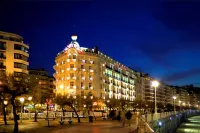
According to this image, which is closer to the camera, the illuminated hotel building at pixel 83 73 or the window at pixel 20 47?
the window at pixel 20 47

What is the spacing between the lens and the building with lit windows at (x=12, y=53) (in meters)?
98.1

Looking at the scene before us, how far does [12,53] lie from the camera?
99812 millimetres

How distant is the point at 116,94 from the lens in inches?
5837

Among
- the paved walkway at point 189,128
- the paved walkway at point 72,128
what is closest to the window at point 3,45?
the paved walkway at point 189,128

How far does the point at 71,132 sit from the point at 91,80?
3760 inches

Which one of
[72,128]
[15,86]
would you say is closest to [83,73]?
[72,128]

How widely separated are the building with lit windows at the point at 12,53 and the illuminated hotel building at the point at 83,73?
23.0 metres

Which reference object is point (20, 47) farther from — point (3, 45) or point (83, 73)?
→ point (83, 73)

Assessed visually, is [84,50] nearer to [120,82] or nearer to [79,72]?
[79,72]

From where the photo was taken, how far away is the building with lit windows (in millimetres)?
98062

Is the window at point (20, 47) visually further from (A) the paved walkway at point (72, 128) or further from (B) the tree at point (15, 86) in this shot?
(B) the tree at point (15, 86)

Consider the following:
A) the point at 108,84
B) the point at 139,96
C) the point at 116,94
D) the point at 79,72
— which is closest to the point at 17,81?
the point at 79,72

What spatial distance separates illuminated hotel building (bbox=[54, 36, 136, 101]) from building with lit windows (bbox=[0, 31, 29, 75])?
2300cm

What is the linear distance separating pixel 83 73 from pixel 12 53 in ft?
114
